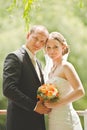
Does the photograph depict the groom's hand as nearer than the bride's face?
Yes

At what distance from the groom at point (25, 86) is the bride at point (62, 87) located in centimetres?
9

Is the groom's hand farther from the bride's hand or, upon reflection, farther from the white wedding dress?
the white wedding dress

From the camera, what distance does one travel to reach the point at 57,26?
988 centimetres

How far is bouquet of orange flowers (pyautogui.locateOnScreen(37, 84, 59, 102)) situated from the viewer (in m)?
3.02

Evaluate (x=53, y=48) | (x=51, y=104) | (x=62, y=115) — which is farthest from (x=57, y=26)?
(x=51, y=104)

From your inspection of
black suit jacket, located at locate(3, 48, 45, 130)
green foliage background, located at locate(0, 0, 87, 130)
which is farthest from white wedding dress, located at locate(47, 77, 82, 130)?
green foliage background, located at locate(0, 0, 87, 130)

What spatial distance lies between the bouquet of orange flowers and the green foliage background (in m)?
6.50

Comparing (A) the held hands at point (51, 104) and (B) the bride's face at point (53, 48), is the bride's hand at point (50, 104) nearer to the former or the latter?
(A) the held hands at point (51, 104)

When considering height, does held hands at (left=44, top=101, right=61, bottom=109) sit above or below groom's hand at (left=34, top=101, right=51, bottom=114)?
above

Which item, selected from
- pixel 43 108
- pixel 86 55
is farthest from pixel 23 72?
pixel 86 55

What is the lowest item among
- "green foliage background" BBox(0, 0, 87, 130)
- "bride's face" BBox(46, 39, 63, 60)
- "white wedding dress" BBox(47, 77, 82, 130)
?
"white wedding dress" BBox(47, 77, 82, 130)

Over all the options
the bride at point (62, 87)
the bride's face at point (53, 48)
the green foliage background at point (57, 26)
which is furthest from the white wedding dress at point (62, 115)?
the green foliage background at point (57, 26)

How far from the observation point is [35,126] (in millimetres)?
3119

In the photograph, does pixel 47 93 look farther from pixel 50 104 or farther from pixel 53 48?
pixel 53 48
